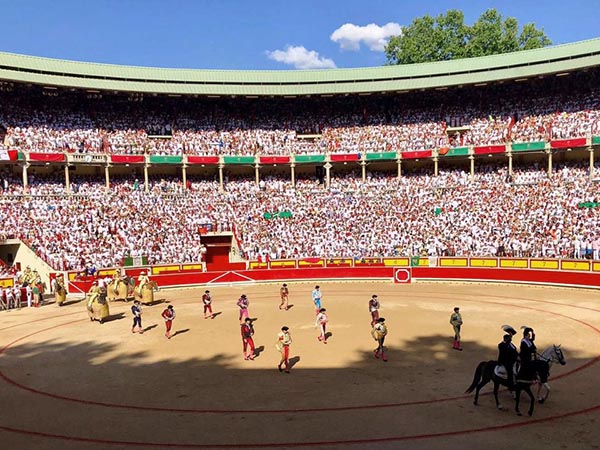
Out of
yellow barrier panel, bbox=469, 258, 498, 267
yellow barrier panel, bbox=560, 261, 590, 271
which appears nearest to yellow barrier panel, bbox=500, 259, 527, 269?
yellow barrier panel, bbox=469, 258, 498, 267

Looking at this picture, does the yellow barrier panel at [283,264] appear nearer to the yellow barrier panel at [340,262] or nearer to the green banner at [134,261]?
the yellow barrier panel at [340,262]

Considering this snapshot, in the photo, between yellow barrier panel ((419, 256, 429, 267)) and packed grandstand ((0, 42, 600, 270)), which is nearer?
yellow barrier panel ((419, 256, 429, 267))

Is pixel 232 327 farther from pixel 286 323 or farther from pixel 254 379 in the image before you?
pixel 254 379

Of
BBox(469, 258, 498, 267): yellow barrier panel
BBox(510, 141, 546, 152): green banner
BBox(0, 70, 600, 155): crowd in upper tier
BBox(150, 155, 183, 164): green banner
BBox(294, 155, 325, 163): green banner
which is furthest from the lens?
BBox(294, 155, 325, 163): green banner

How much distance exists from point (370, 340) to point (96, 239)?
2428 cm

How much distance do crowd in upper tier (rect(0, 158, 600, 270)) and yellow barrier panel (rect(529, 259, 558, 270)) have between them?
7.65 ft

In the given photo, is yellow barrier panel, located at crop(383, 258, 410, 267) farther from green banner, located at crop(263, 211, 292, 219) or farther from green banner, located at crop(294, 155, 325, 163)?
green banner, located at crop(294, 155, 325, 163)

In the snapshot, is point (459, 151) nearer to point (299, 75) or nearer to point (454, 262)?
point (454, 262)

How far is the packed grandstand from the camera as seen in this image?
34719mm

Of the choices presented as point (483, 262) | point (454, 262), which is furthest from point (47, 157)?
point (483, 262)

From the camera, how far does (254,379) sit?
520 inches

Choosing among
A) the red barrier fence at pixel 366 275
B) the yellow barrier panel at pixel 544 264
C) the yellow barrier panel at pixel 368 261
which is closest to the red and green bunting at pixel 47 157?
the red barrier fence at pixel 366 275

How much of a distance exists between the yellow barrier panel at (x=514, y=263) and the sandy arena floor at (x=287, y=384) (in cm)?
692

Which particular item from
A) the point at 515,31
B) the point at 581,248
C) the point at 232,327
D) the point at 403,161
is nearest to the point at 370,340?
the point at 232,327
